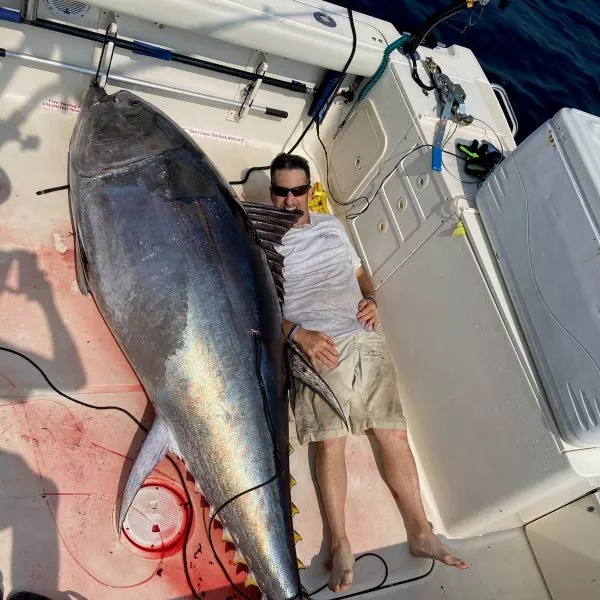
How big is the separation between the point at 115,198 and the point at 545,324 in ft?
5.81

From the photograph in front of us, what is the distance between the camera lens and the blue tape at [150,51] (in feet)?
9.17

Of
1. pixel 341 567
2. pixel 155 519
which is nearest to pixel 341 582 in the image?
pixel 341 567

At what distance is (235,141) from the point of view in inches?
142

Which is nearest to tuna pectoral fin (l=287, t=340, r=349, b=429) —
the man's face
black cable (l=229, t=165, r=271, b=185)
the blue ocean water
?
the man's face

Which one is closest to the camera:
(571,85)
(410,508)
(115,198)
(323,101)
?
(115,198)

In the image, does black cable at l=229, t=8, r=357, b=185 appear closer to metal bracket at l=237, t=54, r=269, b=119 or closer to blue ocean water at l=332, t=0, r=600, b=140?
metal bracket at l=237, t=54, r=269, b=119

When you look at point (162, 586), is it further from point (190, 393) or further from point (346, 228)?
point (346, 228)

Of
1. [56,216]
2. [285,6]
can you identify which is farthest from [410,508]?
[285,6]

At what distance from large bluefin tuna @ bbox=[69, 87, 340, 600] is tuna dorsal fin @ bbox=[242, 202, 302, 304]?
0.17ft

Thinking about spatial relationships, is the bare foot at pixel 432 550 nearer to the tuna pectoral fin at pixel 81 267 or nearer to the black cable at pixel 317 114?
the tuna pectoral fin at pixel 81 267

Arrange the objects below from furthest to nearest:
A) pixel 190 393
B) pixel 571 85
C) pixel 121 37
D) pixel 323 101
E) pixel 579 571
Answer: pixel 571 85, pixel 323 101, pixel 121 37, pixel 579 571, pixel 190 393

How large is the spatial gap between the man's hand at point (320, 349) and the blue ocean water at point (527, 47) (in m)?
3.73

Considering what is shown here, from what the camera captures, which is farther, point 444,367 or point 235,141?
point 235,141

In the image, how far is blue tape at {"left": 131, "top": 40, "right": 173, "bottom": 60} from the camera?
2.79m
